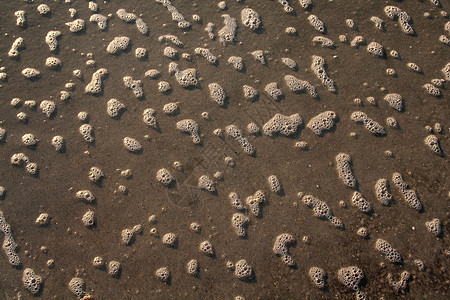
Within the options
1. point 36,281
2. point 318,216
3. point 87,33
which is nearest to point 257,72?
point 318,216

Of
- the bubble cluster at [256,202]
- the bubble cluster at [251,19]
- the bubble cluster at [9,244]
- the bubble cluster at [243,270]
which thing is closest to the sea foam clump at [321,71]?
the bubble cluster at [251,19]

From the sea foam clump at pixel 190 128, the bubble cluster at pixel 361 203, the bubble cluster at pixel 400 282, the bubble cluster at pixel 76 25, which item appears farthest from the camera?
the bubble cluster at pixel 76 25

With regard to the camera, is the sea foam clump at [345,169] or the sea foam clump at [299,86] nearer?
the sea foam clump at [345,169]

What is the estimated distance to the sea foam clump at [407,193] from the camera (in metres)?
1.91

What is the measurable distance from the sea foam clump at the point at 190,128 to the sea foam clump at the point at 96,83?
56 cm

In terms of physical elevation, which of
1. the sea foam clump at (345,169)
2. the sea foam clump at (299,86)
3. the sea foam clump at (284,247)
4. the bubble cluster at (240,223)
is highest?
the sea foam clump at (299,86)

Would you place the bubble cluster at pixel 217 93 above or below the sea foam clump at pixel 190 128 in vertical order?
above

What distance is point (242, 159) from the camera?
197 centimetres

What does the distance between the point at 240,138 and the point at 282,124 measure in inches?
10.8

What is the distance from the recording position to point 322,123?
202 centimetres

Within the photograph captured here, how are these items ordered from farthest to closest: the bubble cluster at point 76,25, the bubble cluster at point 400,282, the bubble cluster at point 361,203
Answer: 1. the bubble cluster at point 76,25
2. the bubble cluster at point 361,203
3. the bubble cluster at point 400,282

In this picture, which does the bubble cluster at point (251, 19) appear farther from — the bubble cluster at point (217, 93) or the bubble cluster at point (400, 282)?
the bubble cluster at point (400, 282)

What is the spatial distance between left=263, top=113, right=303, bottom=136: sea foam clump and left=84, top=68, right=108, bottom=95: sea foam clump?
1.07 metres

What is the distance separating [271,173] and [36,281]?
146 centimetres
